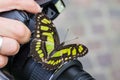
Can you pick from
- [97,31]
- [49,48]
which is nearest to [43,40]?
[49,48]

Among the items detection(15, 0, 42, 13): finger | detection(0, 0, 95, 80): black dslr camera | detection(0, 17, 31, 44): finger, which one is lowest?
detection(0, 0, 95, 80): black dslr camera

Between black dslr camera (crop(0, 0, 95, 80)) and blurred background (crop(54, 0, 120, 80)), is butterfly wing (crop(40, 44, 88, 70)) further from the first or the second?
blurred background (crop(54, 0, 120, 80))

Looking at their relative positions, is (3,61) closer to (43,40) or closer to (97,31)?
(43,40)

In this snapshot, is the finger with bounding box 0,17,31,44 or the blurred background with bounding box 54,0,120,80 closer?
the finger with bounding box 0,17,31,44

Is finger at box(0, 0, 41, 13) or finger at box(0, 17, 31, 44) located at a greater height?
finger at box(0, 0, 41, 13)

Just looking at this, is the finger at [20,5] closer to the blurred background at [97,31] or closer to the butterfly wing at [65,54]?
the butterfly wing at [65,54]

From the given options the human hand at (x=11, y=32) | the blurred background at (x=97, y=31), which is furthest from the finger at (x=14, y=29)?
the blurred background at (x=97, y=31)

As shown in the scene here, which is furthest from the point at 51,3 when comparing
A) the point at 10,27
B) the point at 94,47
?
the point at 94,47

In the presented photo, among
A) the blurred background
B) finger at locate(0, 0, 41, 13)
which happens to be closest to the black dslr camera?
finger at locate(0, 0, 41, 13)
